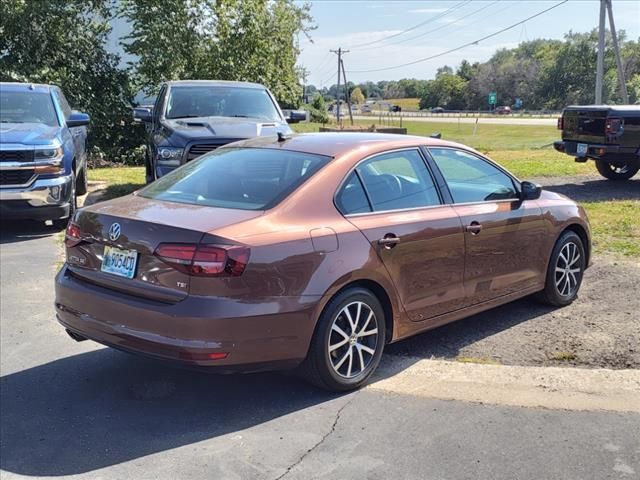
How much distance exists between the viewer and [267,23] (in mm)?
19312

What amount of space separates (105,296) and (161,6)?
16.0m

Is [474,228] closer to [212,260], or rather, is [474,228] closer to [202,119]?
[212,260]

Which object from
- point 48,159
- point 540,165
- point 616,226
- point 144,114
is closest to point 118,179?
point 144,114

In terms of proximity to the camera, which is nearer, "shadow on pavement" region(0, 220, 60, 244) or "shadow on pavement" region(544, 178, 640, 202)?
"shadow on pavement" region(0, 220, 60, 244)

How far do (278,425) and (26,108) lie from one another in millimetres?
7866

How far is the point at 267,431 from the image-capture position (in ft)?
12.6

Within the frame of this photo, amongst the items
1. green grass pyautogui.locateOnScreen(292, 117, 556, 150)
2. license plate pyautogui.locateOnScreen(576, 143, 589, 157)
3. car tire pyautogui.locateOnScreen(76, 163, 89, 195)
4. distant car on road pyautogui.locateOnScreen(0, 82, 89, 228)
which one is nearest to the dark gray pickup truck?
license plate pyautogui.locateOnScreen(576, 143, 589, 157)

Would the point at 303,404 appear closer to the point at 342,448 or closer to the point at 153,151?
the point at 342,448

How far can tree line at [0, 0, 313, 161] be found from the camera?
58.3 ft

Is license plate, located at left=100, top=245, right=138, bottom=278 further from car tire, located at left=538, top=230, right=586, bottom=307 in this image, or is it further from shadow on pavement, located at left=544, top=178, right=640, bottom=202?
shadow on pavement, located at left=544, top=178, right=640, bottom=202

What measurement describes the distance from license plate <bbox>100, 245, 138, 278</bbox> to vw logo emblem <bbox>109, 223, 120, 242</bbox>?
0.06 meters

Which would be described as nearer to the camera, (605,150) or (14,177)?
(14,177)

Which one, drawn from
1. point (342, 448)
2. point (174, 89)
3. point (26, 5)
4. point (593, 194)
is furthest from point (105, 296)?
point (26, 5)

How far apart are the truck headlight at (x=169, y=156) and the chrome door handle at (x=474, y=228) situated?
5.16 m
